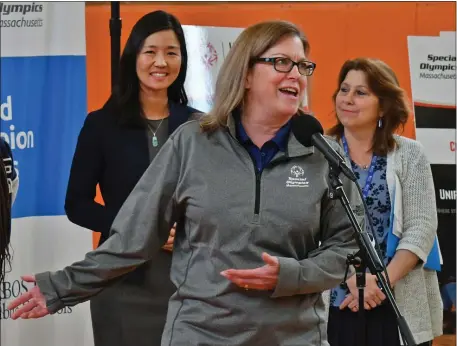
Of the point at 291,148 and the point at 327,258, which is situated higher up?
the point at 291,148

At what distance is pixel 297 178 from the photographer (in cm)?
230

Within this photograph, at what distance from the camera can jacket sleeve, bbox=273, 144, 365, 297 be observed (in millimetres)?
2193

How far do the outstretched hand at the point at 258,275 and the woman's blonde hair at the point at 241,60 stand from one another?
459 millimetres

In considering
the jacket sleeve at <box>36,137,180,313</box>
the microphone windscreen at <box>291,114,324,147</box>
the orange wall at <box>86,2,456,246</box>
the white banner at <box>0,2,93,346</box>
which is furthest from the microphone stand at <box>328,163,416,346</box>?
the orange wall at <box>86,2,456,246</box>

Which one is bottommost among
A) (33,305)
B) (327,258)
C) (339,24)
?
(33,305)

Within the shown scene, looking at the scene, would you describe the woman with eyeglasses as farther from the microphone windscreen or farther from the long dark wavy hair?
the long dark wavy hair

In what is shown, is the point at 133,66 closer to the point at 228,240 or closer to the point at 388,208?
the point at 388,208

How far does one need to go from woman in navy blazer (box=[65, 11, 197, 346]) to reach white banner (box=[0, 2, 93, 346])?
104 centimetres

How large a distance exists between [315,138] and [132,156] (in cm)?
115

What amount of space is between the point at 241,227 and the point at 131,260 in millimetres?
352

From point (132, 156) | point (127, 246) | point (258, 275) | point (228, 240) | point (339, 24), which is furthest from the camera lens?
point (339, 24)

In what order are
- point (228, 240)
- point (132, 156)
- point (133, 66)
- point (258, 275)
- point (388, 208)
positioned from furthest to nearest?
1. point (388, 208)
2. point (133, 66)
3. point (132, 156)
4. point (228, 240)
5. point (258, 275)

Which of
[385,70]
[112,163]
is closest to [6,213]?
[112,163]

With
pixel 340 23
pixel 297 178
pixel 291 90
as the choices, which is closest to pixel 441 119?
pixel 340 23
